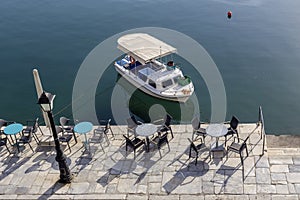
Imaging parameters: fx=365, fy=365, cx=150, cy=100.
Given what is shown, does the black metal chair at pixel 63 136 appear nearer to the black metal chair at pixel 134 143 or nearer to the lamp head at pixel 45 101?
the black metal chair at pixel 134 143

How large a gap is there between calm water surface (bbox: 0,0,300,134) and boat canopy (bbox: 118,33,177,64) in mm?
2413

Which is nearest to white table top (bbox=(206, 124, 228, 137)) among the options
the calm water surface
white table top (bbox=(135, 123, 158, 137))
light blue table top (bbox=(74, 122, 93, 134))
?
white table top (bbox=(135, 123, 158, 137))

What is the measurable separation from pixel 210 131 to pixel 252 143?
60.5 inches

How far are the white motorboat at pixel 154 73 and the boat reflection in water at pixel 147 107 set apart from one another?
42cm

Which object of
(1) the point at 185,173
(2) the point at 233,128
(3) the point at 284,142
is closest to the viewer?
(1) the point at 185,173

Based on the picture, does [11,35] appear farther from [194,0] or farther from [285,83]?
[285,83]

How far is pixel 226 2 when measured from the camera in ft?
117

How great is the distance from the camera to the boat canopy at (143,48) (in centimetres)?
2011

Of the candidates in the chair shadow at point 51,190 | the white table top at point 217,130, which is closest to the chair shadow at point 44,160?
the chair shadow at point 51,190

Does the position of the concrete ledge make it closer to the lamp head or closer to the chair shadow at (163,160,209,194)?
the chair shadow at (163,160,209,194)

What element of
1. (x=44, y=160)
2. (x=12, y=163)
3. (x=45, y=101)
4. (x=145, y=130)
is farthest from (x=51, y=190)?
(x=145, y=130)

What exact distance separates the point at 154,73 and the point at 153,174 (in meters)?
9.83

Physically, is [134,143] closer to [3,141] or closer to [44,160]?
[44,160]

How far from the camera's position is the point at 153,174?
37.6ft
